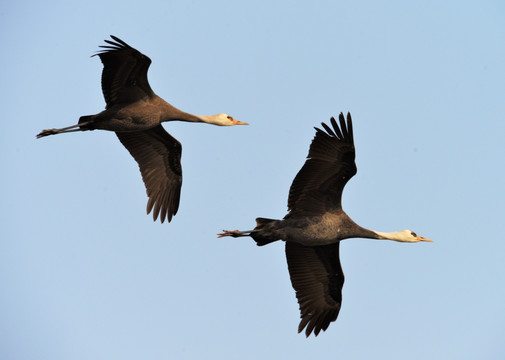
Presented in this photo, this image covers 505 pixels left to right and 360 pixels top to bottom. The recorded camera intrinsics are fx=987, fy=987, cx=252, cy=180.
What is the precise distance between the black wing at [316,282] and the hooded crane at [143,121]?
3289 mm

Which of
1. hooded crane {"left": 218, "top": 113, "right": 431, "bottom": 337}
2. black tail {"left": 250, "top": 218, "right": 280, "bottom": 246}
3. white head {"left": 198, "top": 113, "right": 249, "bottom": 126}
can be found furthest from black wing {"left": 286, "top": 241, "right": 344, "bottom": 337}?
white head {"left": 198, "top": 113, "right": 249, "bottom": 126}

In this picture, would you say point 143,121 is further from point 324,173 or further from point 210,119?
point 324,173

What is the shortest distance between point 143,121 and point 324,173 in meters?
3.79

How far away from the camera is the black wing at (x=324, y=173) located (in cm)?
1712

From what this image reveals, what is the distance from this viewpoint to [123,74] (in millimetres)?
18547

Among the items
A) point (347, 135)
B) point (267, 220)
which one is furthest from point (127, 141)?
point (347, 135)

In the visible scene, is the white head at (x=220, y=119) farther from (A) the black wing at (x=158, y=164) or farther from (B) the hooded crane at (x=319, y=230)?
(B) the hooded crane at (x=319, y=230)

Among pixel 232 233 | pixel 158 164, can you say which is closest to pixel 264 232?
pixel 232 233

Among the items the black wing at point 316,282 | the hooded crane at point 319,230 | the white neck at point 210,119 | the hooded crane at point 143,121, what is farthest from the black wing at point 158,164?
the black wing at point 316,282

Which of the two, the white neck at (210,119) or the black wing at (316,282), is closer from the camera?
the black wing at (316,282)

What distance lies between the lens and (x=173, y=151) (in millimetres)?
20734

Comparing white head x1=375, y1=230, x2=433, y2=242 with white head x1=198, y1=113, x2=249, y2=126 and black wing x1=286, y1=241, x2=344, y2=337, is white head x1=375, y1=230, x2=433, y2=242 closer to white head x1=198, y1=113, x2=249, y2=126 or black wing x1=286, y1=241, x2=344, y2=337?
black wing x1=286, y1=241, x2=344, y2=337

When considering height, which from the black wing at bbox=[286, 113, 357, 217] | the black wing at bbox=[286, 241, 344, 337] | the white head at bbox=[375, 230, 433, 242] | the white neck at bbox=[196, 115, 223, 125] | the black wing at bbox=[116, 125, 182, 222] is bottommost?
the black wing at bbox=[286, 241, 344, 337]

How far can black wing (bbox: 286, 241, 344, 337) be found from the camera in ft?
61.6
